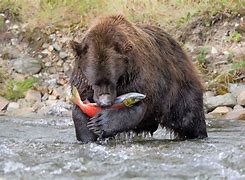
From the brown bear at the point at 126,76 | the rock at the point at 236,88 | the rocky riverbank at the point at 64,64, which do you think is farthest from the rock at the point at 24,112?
the brown bear at the point at 126,76

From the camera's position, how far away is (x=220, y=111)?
977 cm

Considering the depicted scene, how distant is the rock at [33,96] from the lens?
1135 centimetres

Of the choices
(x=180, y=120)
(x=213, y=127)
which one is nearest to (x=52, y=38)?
(x=213, y=127)

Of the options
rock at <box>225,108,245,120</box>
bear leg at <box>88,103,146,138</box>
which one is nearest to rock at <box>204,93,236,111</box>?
rock at <box>225,108,245,120</box>

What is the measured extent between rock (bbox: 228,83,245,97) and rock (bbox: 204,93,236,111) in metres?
0.13

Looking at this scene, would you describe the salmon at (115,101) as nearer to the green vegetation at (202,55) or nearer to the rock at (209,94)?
the rock at (209,94)

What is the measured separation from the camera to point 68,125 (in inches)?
356

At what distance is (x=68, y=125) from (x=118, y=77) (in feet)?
9.78

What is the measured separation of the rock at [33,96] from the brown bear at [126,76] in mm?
4477

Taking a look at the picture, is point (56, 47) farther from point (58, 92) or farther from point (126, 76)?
point (126, 76)

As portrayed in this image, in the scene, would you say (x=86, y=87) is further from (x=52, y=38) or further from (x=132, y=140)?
(x=52, y=38)

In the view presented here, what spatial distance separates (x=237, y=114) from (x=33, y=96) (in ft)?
11.6

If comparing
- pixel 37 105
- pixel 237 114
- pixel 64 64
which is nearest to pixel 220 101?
pixel 237 114

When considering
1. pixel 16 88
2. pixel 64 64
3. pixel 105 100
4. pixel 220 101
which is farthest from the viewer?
pixel 64 64
